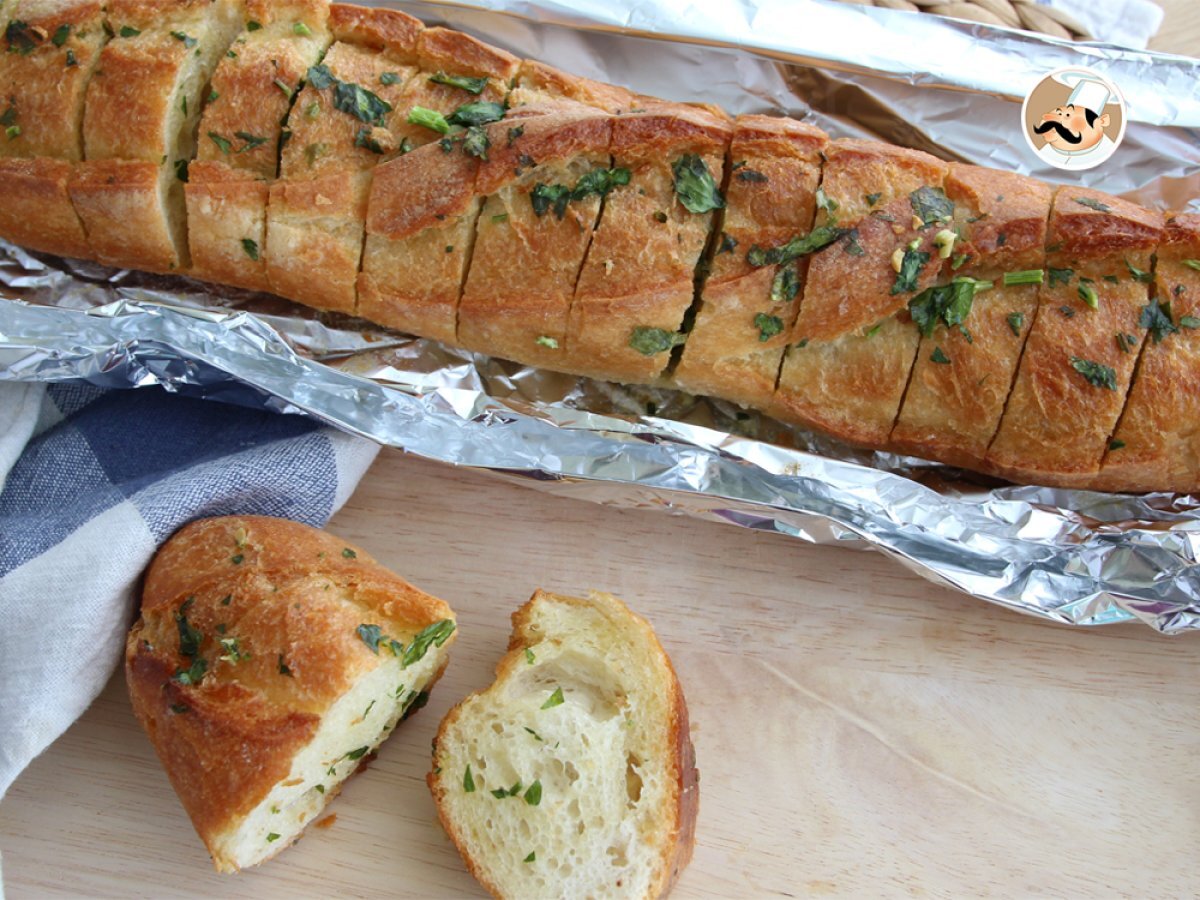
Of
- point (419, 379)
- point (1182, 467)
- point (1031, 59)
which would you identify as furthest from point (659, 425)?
point (1031, 59)

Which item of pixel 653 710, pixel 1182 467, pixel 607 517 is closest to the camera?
pixel 653 710

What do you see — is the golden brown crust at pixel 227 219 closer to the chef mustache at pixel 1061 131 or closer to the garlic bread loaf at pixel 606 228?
the garlic bread loaf at pixel 606 228

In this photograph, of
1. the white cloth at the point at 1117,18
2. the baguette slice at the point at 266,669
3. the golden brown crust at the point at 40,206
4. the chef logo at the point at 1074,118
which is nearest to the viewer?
the baguette slice at the point at 266,669

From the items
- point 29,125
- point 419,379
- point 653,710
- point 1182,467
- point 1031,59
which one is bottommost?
point 653,710

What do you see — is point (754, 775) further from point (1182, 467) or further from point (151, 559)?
point (151, 559)

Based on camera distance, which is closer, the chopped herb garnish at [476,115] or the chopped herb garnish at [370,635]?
the chopped herb garnish at [370,635]

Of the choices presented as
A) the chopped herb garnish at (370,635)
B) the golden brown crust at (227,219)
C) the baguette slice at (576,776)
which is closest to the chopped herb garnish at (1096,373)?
the baguette slice at (576,776)
